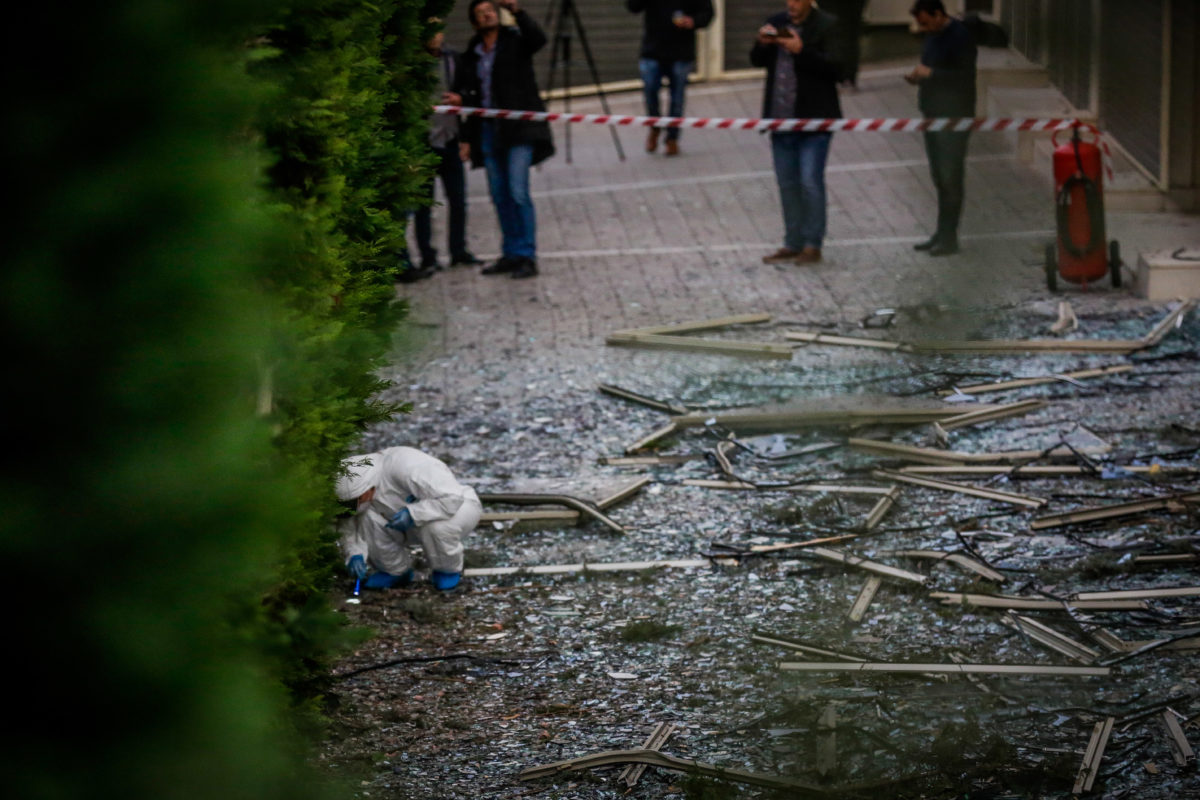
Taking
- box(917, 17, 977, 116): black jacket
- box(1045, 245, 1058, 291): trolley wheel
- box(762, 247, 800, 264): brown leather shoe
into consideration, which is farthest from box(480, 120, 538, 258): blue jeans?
box(1045, 245, 1058, 291): trolley wheel

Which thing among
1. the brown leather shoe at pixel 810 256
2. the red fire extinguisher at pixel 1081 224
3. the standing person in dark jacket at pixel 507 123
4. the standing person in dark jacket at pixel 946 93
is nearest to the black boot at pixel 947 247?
the standing person in dark jacket at pixel 946 93

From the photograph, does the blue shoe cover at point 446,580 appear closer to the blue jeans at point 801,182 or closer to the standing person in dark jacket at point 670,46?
the blue jeans at point 801,182

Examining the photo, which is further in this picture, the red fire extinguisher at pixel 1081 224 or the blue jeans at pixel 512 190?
the blue jeans at pixel 512 190

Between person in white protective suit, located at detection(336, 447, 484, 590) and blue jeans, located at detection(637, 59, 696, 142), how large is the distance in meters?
10.8

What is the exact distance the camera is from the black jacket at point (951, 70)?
12.1m

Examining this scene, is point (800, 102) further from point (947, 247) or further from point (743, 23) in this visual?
point (743, 23)

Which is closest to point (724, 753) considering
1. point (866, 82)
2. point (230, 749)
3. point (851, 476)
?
point (851, 476)

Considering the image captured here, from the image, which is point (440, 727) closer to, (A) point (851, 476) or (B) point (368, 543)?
(B) point (368, 543)

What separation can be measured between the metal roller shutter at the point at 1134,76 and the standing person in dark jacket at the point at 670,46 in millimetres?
4538

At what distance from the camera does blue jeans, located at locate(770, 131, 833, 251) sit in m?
12.2

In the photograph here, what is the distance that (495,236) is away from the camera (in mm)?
14320

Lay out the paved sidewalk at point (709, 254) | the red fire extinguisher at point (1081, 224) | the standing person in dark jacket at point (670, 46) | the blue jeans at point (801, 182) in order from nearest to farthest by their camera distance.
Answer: the paved sidewalk at point (709, 254), the red fire extinguisher at point (1081, 224), the blue jeans at point (801, 182), the standing person in dark jacket at point (670, 46)

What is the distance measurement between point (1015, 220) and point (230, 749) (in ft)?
42.5

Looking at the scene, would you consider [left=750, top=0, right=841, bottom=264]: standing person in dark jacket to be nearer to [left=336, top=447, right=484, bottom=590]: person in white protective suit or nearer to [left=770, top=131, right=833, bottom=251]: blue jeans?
[left=770, top=131, right=833, bottom=251]: blue jeans
